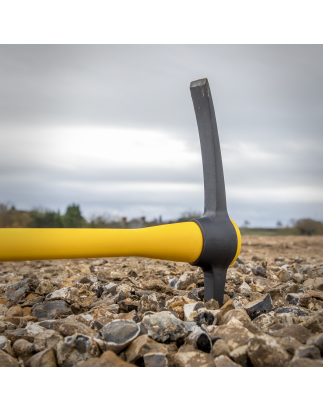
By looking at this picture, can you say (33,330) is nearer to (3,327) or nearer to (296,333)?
(3,327)

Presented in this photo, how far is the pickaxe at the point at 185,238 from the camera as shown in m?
1.56

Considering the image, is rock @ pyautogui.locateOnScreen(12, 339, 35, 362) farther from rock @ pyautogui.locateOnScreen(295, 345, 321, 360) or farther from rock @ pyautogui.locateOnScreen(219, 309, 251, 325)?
rock @ pyautogui.locateOnScreen(295, 345, 321, 360)

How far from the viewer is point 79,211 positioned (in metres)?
6.97

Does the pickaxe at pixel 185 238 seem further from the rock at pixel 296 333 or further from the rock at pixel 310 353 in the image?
the rock at pixel 310 353

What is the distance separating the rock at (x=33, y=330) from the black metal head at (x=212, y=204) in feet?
2.88

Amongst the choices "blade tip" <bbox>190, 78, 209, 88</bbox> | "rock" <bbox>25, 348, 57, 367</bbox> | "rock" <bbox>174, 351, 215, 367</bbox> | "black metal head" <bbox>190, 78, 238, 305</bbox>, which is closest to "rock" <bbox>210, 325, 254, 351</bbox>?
"rock" <bbox>174, 351, 215, 367</bbox>

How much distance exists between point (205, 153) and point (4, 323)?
1.46 metres

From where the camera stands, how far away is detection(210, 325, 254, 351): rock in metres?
1.36

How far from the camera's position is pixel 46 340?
145cm


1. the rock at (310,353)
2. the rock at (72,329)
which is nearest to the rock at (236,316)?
the rock at (310,353)

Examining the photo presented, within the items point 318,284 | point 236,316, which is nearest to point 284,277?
point 318,284

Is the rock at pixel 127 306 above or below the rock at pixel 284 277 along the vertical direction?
above

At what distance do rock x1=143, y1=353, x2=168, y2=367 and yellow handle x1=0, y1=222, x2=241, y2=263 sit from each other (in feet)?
1.81

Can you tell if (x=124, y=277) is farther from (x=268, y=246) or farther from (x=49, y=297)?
(x=268, y=246)
